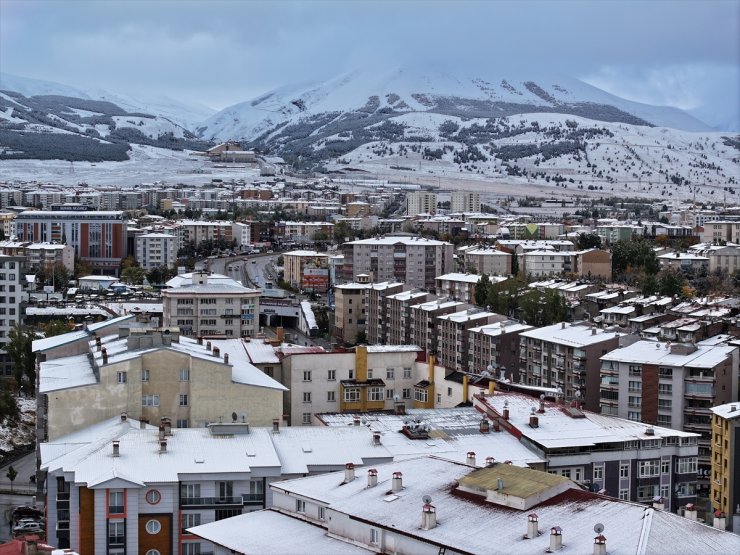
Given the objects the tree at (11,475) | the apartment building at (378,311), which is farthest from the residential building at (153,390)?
the apartment building at (378,311)

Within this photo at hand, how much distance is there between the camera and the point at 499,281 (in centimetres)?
3503

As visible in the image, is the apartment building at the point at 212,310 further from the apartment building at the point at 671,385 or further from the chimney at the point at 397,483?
the chimney at the point at 397,483

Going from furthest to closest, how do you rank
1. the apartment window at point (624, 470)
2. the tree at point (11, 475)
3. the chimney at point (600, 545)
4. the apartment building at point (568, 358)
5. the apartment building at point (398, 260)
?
1. the apartment building at point (398, 260)
2. the apartment building at point (568, 358)
3. the tree at point (11, 475)
4. the apartment window at point (624, 470)
5. the chimney at point (600, 545)

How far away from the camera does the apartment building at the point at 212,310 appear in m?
25.9

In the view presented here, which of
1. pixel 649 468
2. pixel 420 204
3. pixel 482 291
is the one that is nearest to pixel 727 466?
pixel 649 468

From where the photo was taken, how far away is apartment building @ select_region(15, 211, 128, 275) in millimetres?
46531

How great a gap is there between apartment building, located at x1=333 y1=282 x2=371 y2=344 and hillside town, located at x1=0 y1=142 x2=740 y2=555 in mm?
56

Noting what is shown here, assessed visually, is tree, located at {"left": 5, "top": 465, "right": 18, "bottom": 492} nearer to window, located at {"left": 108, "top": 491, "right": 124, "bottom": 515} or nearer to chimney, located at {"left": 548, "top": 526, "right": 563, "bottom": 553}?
window, located at {"left": 108, "top": 491, "right": 124, "bottom": 515}

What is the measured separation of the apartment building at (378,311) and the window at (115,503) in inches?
772

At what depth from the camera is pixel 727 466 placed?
15.4 m

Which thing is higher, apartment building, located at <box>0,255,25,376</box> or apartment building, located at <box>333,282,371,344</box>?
apartment building, located at <box>0,255,25,376</box>

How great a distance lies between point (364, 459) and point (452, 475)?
1.94 meters

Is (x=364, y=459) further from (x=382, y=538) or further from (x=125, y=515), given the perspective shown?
(x=382, y=538)

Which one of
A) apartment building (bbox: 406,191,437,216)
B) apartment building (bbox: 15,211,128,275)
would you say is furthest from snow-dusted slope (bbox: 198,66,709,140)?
apartment building (bbox: 15,211,128,275)
